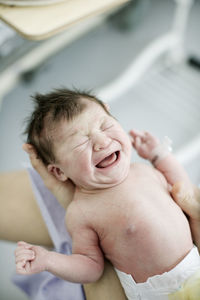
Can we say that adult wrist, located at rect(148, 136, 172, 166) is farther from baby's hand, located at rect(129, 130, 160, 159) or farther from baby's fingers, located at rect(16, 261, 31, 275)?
baby's fingers, located at rect(16, 261, 31, 275)

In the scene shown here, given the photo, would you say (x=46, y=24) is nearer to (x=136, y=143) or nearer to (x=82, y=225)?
(x=136, y=143)

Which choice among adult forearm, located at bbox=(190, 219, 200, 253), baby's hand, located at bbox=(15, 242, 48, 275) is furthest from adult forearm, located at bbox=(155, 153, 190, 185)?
baby's hand, located at bbox=(15, 242, 48, 275)

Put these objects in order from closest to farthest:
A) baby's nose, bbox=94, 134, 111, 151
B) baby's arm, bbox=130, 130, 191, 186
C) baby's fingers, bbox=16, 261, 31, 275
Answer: baby's fingers, bbox=16, 261, 31, 275, baby's nose, bbox=94, 134, 111, 151, baby's arm, bbox=130, 130, 191, 186

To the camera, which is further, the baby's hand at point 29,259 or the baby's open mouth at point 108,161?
the baby's open mouth at point 108,161

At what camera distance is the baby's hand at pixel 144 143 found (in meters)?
0.87

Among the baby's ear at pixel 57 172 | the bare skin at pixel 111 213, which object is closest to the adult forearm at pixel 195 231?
the bare skin at pixel 111 213

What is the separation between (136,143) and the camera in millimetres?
879

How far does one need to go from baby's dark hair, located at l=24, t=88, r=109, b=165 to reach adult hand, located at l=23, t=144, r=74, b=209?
0.07 ft

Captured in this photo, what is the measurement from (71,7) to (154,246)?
584 mm

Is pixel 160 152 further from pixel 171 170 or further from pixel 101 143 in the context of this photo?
pixel 101 143

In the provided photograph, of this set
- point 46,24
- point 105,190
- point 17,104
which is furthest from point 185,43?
point 105,190

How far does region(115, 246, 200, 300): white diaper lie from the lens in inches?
26.0

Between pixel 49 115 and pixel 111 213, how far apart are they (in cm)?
24

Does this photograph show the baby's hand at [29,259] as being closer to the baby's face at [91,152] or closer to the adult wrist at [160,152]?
the baby's face at [91,152]
